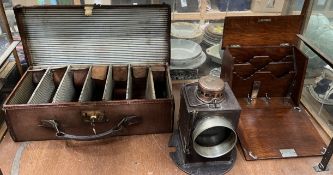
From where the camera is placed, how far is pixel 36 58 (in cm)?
135

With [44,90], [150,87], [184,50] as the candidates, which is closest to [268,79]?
[184,50]

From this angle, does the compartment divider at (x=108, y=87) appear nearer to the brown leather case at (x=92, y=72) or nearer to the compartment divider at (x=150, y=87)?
the brown leather case at (x=92, y=72)

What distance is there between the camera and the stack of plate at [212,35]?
164cm

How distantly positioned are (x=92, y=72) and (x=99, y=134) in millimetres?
417

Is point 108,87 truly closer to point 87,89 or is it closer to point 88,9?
point 87,89

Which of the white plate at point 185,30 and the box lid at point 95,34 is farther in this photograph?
the white plate at point 185,30

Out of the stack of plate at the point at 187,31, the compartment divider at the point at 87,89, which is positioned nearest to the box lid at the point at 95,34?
the compartment divider at the point at 87,89

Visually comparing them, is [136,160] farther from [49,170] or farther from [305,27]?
[305,27]


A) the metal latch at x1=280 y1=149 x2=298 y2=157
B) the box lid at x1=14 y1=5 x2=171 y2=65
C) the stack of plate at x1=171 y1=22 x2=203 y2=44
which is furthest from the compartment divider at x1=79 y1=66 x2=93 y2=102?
the metal latch at x1=280 y1=149 x2=298 y2=157

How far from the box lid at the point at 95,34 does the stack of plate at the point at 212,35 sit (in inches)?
15.9

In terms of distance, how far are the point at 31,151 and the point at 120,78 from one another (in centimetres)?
51

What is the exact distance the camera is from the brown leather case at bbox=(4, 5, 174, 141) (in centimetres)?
110

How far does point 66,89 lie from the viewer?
1263mm

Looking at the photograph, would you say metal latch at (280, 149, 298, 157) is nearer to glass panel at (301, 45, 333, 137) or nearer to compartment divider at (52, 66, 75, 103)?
glass panel at (301, 45, 333, 137)
